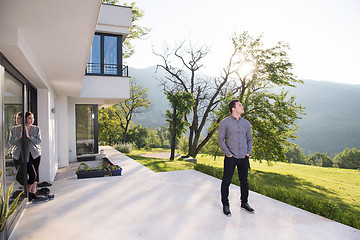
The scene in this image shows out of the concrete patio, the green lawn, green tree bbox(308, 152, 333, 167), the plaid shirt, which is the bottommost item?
green tree bbox(308, 152, 333, 167)

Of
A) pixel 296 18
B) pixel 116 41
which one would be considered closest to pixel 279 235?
pixel 116 41

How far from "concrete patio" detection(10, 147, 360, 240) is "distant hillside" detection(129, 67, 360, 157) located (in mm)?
62380

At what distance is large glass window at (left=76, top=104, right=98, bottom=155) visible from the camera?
1188 centimetres

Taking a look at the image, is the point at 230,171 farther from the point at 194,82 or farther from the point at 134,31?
the point at 134,31

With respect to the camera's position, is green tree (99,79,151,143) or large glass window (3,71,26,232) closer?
large glass window (3,71,26,232)

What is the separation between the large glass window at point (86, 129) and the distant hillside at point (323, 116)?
180 feet

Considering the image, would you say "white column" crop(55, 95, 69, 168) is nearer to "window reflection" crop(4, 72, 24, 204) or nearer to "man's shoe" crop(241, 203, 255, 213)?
"window reflection" crop(4, 72, 24, 204)

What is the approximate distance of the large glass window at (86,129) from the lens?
11.9m

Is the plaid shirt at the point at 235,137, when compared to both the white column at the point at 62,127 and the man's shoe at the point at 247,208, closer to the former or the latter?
the man's shoe at the point at 247,208

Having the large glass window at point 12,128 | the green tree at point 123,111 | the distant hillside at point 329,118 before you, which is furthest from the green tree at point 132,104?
the distant hillside at point 329,118

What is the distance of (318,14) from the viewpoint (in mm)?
23594

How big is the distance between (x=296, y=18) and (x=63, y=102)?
865 inches

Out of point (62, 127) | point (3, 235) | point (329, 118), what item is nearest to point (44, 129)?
point (62, 127)

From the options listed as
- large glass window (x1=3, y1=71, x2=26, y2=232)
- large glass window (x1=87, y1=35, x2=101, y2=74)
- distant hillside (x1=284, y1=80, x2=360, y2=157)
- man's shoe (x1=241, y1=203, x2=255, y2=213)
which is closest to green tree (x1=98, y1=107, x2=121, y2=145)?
large glass window (x1=87, y1=35, x2=101, y2=74)
